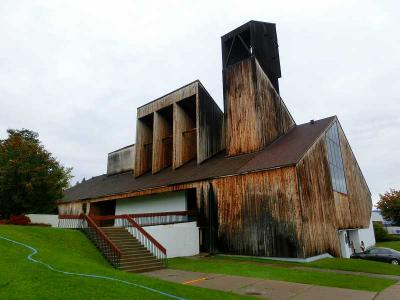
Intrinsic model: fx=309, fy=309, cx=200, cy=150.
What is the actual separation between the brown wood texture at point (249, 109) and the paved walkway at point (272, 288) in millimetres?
12606

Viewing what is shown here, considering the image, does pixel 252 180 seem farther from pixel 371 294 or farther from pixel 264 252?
pixel 371 294

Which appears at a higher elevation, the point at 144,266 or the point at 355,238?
the point at 355,238

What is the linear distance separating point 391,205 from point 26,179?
149 feet

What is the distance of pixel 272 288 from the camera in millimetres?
9844

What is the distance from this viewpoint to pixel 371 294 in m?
9.16

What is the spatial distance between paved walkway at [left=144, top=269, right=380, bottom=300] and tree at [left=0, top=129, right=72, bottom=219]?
56.8 feet

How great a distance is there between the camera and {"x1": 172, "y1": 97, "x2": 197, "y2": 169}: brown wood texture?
89.8 ft

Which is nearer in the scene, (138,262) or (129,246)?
(138,262)

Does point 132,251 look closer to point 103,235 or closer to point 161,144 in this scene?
point 103,235

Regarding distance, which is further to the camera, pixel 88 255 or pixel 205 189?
pixel 205 189

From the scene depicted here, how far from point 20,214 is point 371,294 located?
26.2m

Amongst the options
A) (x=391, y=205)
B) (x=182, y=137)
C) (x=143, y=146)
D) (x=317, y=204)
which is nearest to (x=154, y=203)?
(x=182, y=137)

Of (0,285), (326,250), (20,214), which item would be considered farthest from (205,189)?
(20,214)

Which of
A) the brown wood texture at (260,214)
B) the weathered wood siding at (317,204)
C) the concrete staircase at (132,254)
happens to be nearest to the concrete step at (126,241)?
the concrete staircase at (132,254)
